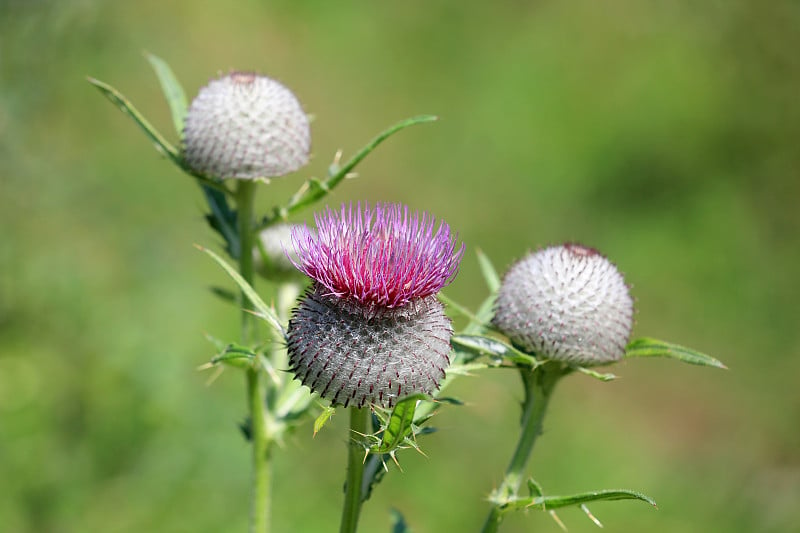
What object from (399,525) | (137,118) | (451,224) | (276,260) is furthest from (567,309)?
(451,224)

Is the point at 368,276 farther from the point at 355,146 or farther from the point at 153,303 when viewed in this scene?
the point at 355,146

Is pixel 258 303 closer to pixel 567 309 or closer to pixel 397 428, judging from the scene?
pixel 397 428

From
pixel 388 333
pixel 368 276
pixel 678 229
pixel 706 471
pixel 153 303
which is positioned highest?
pixel 368 276

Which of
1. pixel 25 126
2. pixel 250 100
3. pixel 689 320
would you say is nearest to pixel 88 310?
pixel 25 126

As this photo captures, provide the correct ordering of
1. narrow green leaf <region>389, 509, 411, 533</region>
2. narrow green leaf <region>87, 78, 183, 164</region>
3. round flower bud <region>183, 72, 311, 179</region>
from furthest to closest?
round flower bud <region>183, 72, 311, 179</region> < narrow green leaf <region>87, 78, 183, 164</region> < narrow green leaf <region>389, 509, 411, 533</region>

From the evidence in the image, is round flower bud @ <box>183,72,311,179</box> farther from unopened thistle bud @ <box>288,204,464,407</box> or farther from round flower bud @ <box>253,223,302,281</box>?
unopened thistle bud @ <box>288,204,464,407</box>

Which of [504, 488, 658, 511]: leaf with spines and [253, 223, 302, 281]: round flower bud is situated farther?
[253, 223, 302, 281]: round flower bud

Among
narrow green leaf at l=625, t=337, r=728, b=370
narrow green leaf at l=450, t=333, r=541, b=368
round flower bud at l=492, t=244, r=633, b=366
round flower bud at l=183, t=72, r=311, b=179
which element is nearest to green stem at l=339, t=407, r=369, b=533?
narrow green leaf at l=450, t=333, r=541, b=368
